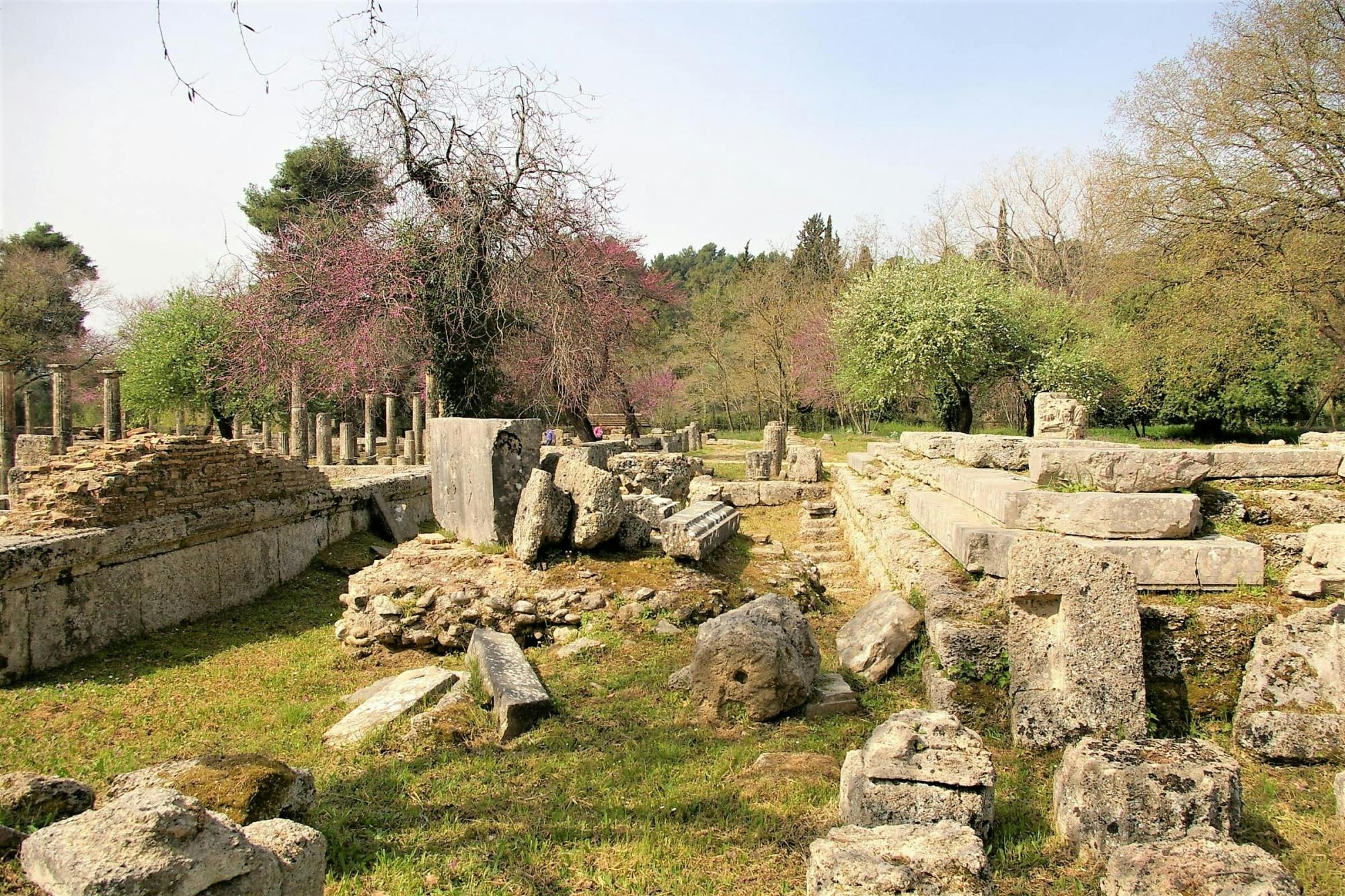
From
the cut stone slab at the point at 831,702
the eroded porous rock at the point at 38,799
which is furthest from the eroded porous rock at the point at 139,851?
the cut stone slab at the point at 831,702

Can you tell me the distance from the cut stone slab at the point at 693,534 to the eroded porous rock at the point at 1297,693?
15.3 ft

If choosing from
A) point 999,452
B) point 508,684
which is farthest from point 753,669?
point 999,452

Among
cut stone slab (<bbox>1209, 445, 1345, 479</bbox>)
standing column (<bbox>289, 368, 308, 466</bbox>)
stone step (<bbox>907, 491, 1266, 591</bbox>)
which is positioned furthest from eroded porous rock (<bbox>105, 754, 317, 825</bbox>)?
standing column (<bbox>289, 368, 308, 466</bbox>)

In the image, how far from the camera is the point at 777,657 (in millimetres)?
4754

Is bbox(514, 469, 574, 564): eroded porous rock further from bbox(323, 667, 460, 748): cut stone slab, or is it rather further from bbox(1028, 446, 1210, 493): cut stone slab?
bbox(1028, 446, 1210, 493): cut stone slab

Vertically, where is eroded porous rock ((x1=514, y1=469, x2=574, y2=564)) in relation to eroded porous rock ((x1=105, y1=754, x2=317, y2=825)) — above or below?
above

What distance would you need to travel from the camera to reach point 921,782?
3225 millimetres

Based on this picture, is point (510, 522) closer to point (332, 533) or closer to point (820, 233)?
point (332, 533)

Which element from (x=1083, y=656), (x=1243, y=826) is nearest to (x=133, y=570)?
(x=1083, y=656)

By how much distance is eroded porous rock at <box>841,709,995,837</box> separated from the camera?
3.18 meters

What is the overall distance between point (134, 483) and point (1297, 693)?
28.4 feet

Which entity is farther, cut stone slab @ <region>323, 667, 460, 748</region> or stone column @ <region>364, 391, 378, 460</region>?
stone column @ <region>364, 391, 378, 460</region>

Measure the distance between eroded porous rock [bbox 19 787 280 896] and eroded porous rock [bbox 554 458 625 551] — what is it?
5.39 metres

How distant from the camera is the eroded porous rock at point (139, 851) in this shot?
2016 millimetres
